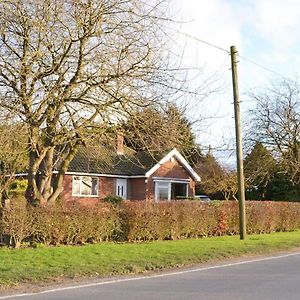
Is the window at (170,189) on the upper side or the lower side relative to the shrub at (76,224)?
upper

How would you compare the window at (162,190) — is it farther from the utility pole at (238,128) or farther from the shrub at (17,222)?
the shrub at (17,222)

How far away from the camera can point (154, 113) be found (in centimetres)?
1730

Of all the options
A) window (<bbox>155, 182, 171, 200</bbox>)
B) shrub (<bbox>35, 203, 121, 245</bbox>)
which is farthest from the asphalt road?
window (<bbox>155, 182, 171, 200</bbox>)

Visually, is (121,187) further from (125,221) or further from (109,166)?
(125,221)

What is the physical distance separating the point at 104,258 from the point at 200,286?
424cm

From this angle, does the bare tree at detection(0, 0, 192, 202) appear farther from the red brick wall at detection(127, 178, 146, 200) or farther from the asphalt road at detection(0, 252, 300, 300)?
the red brick wall at detection(127, 178, 146, 200)

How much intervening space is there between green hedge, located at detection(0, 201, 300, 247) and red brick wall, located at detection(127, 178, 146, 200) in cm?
1281

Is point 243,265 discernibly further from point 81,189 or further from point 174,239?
point 81,189

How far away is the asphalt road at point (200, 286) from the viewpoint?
9586 mm

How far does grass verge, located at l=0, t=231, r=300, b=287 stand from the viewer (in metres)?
12.0

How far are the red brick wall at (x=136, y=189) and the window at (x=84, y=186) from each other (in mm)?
2944

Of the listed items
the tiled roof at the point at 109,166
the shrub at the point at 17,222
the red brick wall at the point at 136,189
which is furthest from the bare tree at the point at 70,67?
the red brick wall at the point at 136,189

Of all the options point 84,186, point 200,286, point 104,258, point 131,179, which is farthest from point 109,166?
point 200,286

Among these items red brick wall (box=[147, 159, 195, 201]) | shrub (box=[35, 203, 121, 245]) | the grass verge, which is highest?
red brick wall (box=[147, 159, 195, 201])
